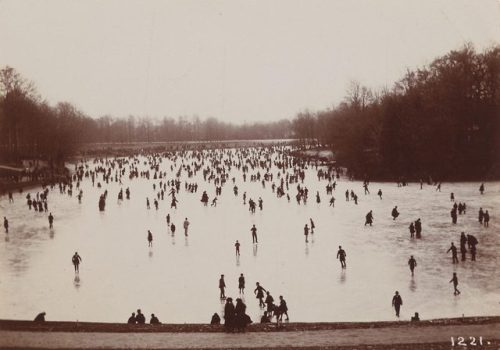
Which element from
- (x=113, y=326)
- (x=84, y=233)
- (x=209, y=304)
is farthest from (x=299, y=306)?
(x=84, y=233)

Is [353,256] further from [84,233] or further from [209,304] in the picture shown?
[84,233]

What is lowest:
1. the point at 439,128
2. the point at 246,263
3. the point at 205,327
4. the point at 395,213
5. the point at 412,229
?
the point at 246,263

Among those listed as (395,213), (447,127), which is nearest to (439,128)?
(447,127)

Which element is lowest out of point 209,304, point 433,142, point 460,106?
point 209,304

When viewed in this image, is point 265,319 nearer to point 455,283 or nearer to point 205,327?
point 205,327

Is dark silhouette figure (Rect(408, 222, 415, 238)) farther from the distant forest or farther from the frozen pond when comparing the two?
the distant forest
